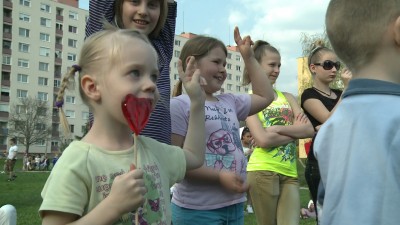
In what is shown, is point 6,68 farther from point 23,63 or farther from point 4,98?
point 4,98

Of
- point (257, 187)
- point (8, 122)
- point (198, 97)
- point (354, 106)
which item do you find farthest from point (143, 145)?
point (8, 122)

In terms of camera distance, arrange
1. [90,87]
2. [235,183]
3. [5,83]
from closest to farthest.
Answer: [90,87]
[235,183]
[5,83]

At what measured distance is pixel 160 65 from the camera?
2.56 meters

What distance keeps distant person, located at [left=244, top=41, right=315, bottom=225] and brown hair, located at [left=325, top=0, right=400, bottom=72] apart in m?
2.30

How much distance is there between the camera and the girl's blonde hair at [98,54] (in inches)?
73.7

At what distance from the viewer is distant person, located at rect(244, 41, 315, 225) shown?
4.15 metres

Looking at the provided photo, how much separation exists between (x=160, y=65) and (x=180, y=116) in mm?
456

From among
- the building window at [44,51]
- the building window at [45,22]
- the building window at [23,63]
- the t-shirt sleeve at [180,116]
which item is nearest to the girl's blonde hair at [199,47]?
the t-shirt sleeve at [180,116]

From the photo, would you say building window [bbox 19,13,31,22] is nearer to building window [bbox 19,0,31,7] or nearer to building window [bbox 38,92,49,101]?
building window [bbox 19,0,31,7]

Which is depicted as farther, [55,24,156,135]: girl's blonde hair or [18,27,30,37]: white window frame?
[18,27,30,37]: white window frame

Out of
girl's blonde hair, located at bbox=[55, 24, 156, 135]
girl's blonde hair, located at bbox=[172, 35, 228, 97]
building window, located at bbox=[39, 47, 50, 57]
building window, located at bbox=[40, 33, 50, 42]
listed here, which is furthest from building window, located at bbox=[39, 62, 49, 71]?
girl's blonde hair, located at bbox=[55, 24, 156, 135]

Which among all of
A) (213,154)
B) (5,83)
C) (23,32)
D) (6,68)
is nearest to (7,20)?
(23,32)

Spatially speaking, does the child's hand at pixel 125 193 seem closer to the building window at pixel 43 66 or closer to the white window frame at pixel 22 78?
the white window frame at pixel 22 78

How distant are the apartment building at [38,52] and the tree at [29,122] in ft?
6.60
